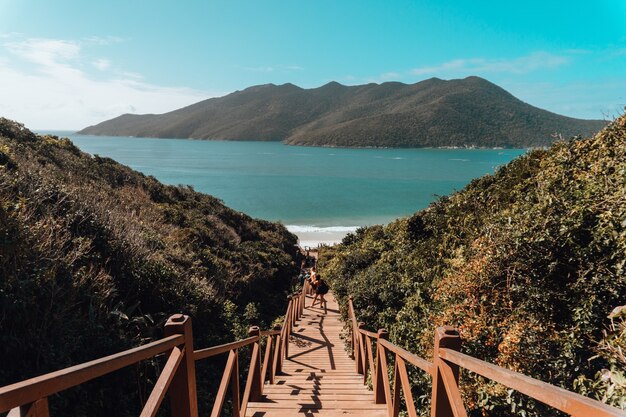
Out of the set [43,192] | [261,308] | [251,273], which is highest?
[43,192]

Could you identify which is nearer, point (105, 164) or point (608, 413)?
point (608, 413)

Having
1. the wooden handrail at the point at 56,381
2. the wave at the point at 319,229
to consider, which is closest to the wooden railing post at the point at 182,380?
the wooden handrail at the point at 56,381

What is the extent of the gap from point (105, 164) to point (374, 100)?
618 ft

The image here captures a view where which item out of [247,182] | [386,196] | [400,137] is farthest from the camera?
[400,137]

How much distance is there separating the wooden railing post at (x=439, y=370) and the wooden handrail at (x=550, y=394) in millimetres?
243

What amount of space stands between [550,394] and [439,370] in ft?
2.77

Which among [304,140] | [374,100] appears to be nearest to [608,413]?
[304,140]

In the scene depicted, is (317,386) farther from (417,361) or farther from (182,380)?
(182,380)

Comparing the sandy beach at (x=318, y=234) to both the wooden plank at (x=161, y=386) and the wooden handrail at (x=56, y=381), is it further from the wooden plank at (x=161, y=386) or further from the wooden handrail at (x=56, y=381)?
the wooden handrail at (x=56, y=381)

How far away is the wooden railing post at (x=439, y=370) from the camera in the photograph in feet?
6.28

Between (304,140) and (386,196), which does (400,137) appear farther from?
(386,196)

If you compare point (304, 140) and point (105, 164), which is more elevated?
point (304, 140)

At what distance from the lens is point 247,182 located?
7019 centimetres

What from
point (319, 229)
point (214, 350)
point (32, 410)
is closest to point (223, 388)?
point (214, 350)
